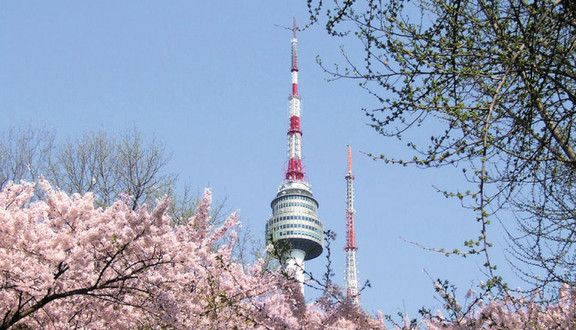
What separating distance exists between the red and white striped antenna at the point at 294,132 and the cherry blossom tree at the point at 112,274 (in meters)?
89.0

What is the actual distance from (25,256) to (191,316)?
2253 millimetres

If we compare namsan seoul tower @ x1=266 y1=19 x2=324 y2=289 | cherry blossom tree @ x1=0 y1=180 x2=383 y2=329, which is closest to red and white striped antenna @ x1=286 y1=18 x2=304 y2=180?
namsan seoul tower @ x1=266 y1=19 x2=324 y2=289

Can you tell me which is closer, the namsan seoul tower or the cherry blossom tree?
the cherry blossom tree

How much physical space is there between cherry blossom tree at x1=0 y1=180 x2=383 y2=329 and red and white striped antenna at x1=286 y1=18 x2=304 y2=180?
89001 millimetres

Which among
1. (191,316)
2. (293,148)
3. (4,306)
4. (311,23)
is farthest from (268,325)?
(293,148)

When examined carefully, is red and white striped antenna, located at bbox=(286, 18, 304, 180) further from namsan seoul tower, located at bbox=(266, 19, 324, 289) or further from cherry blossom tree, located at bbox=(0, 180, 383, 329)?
cherry blossom tree, located at bbox=(0, 180, 383, 329)

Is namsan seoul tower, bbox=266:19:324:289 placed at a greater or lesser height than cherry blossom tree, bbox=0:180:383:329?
greater

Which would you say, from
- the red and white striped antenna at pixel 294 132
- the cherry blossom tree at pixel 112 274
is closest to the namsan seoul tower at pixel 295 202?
the red and white striped antenna at pixel 294 132

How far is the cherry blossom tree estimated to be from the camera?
7.00m

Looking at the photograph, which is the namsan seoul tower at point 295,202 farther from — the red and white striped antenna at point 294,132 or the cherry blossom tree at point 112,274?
the cherry blossom tree at point 112,274

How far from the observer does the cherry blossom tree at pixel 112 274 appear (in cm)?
700

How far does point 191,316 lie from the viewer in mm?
8047

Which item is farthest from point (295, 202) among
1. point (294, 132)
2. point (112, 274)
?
point (112, 274)

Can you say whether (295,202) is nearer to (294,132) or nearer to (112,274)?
(294,132)
